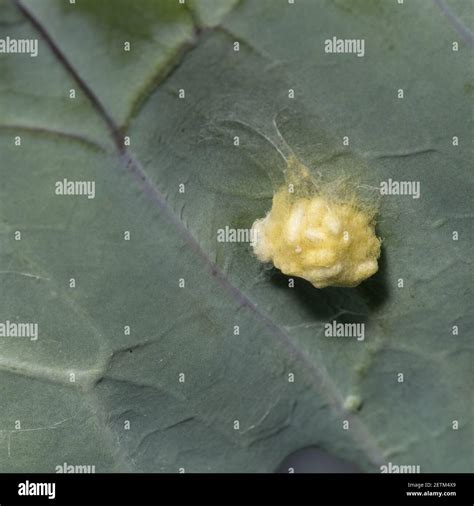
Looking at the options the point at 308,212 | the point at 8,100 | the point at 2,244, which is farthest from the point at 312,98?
the point at 2,244

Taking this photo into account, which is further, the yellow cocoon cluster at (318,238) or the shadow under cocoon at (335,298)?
the shadow under cocoon at (335,298)

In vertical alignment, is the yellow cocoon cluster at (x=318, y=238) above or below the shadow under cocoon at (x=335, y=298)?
above

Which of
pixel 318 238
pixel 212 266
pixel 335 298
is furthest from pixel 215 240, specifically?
pixel 335 298

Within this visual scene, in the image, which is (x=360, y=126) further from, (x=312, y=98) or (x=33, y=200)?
(x=33, y=200)

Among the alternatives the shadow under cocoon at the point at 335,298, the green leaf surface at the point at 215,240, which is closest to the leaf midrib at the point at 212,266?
the green leaf surface at the point at 215,240

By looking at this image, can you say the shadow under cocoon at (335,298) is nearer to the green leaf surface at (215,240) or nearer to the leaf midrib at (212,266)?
the green leaf surface at (215,240)

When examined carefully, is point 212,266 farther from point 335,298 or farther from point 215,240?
point 335,298

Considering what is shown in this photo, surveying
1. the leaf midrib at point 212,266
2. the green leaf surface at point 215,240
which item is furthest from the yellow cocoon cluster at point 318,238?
the leaf midrib at point 212,266

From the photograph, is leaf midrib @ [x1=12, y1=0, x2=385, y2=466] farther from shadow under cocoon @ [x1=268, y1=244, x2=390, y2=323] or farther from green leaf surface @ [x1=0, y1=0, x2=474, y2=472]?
shadow under cocoon @ [x1=268, y1=244, x2=390, y2=323]
